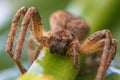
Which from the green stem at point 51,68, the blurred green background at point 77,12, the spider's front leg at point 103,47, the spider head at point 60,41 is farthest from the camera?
the blurred green background at point 77,12

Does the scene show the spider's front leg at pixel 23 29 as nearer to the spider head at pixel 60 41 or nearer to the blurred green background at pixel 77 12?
the spider head at pixel 60 41

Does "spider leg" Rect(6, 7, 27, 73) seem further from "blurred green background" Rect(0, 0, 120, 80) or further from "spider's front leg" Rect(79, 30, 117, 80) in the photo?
"blurred green background" Rect(0, 0, 120, 80)

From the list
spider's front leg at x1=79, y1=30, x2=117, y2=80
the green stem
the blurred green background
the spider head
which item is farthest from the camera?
the blurred green background

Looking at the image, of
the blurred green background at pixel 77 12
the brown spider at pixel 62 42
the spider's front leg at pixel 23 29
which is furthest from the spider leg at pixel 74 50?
the blurred green background at pixel 77 12

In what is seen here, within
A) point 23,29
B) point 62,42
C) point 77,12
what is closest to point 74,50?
point 62,42

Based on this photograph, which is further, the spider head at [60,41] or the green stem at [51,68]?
the spider head at [60,41]

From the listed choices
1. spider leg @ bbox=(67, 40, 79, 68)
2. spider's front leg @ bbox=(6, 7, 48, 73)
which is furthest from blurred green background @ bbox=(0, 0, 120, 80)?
spider leg @ bbox=(67, 40, 79, 68)
